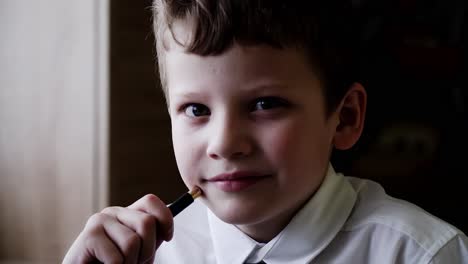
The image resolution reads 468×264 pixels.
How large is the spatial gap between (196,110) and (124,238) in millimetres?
189

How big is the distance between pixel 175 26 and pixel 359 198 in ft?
1.20

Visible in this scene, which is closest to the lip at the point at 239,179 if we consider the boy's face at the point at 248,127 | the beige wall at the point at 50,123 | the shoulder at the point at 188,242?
the boy's face at the point at 248,127

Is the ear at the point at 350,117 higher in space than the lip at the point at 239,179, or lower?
higher

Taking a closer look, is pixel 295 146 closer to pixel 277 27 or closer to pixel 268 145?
pixel 268 145

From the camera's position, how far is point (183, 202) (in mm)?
815

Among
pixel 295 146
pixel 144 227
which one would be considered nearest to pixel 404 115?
pixel 295 146

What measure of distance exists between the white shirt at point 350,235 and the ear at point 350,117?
0.05 meters

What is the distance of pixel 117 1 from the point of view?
167cm

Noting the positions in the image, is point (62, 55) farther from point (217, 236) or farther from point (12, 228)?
point (217, 236)

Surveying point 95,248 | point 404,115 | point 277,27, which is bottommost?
point 404,115

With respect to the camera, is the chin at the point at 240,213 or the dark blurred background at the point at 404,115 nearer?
the chin at the point at 240,213

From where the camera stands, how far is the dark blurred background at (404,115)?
1.82 m

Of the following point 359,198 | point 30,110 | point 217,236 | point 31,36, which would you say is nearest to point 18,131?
point 30,110

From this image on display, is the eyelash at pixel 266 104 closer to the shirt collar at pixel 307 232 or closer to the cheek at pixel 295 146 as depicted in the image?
the cheek at pixel 295 146
